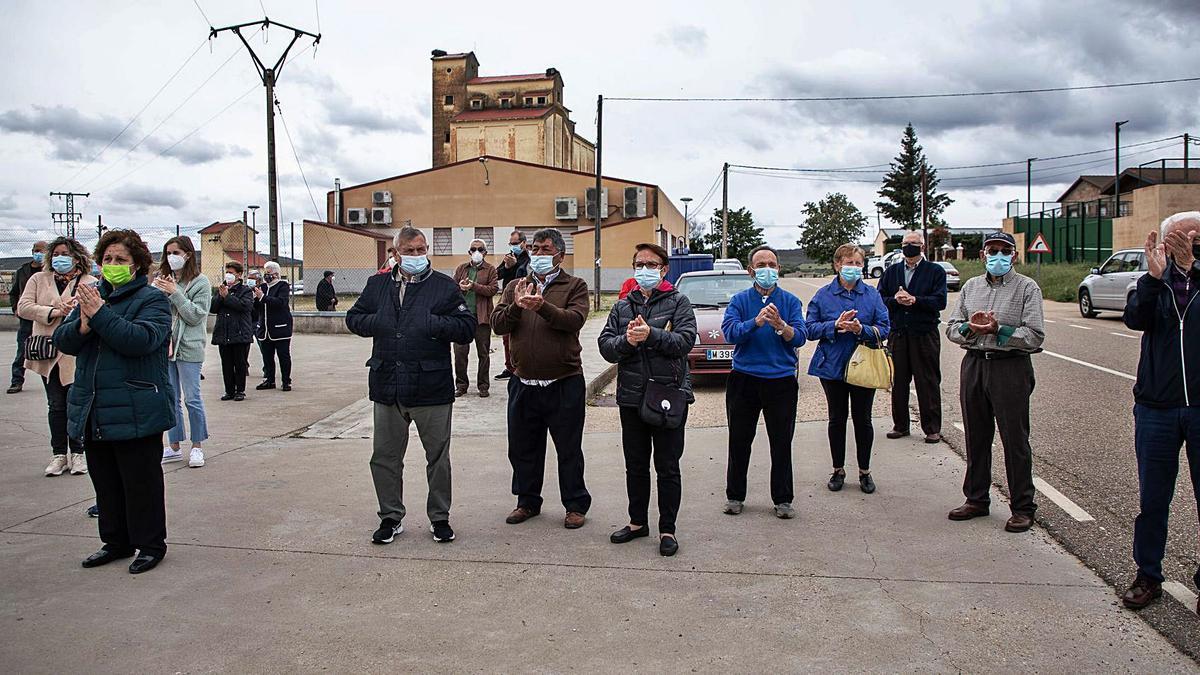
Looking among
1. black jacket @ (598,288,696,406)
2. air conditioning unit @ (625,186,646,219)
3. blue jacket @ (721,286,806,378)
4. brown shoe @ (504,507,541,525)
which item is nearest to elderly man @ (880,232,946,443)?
blue jacket @ (721,286,806,378)

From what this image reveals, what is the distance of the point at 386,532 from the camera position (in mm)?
5426

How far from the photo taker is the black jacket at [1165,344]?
4.16 meters

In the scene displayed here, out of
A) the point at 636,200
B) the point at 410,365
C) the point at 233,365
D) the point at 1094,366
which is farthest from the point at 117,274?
the point at 636,200

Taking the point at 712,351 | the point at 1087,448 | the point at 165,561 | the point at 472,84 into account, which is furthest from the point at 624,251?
the point at 165,561

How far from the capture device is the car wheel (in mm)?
22625

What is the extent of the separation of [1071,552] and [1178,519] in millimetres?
1085

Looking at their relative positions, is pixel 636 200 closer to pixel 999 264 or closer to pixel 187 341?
pixel 187 341

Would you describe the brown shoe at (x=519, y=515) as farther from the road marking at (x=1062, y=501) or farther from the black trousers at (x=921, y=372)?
the black trousers at (x=921, y=372)

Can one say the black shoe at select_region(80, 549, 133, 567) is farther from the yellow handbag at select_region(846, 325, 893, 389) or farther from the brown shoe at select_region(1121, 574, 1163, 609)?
the brown shoe at select_region(1121, 574, 1163, 609)

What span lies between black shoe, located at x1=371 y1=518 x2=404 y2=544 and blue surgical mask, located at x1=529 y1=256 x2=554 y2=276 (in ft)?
5.95

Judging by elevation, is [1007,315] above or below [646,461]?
above

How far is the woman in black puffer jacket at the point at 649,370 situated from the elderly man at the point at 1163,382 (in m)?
2.33

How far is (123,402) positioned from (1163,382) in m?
5.33

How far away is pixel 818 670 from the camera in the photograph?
3680 millimetres
